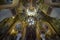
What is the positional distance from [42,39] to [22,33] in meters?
1.01

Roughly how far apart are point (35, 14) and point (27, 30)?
91 cm

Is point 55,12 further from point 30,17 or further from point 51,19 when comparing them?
point 30,17

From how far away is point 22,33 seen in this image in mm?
8859

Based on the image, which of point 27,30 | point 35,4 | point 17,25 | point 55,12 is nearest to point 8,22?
point 17,25

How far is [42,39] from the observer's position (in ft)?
28.9

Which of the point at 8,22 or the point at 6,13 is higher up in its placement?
the point at 6,13

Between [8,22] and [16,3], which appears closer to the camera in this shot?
[16,3]

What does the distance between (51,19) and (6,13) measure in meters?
2.11

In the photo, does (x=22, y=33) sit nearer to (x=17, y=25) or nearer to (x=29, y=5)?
(x=17, y=25)

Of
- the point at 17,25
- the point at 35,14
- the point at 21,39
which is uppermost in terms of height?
the point at 35,14

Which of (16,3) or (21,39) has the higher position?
(16,3)

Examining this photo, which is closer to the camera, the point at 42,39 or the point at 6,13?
the point at 6,13

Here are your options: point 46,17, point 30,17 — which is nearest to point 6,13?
point 30,17

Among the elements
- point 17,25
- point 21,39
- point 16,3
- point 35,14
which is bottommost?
point 21,39
